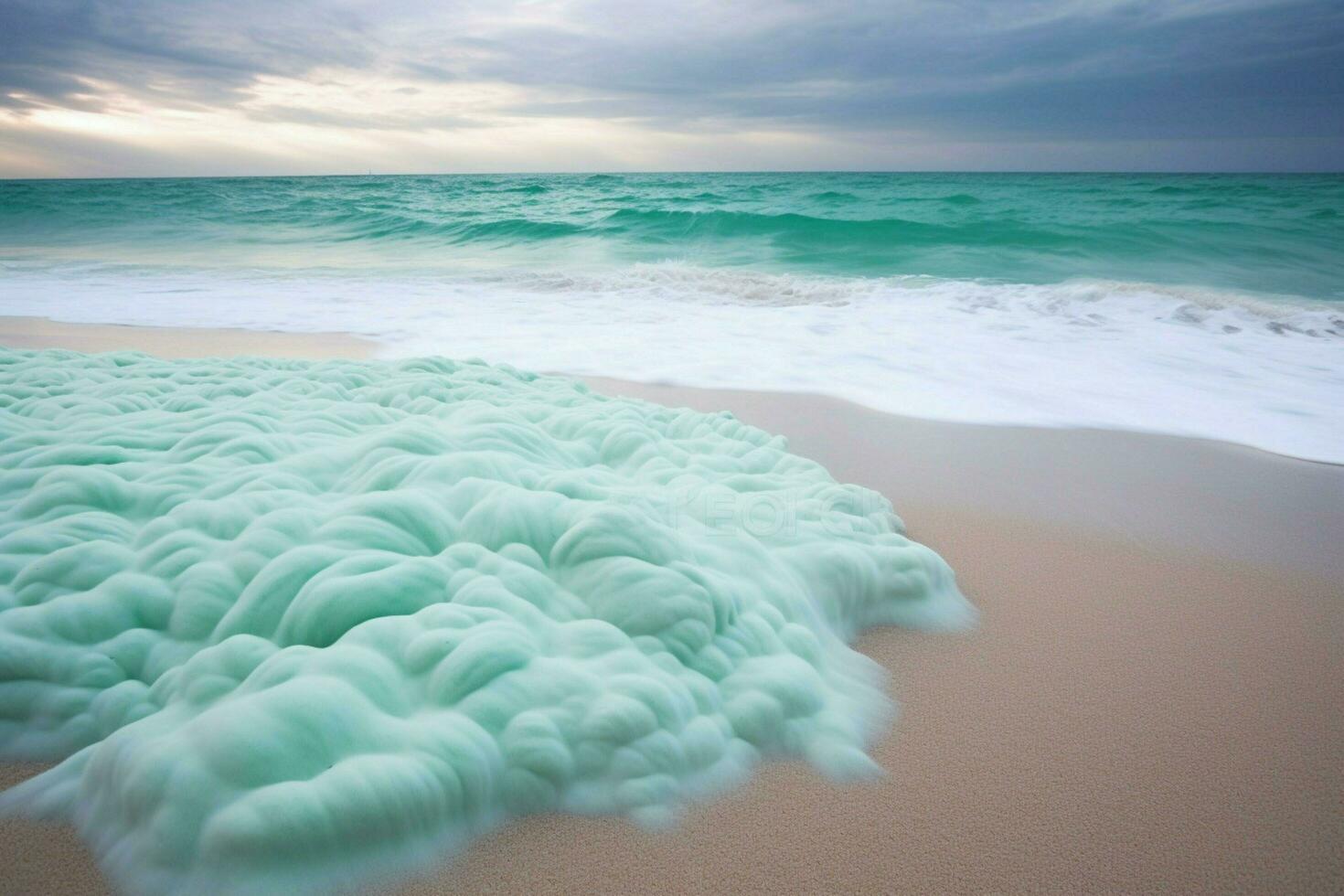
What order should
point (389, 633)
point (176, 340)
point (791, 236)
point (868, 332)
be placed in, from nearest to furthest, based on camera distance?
point (389, 633)
point (176, 340)
point (868, 332)
point (791, 236)

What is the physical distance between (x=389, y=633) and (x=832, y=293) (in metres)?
7.87

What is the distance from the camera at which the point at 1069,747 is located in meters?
1.51

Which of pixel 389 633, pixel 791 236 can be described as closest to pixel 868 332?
pixel 389 633

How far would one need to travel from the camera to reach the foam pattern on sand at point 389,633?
1.17m

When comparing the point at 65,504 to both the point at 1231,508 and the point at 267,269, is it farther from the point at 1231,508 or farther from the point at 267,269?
the point at 267,269

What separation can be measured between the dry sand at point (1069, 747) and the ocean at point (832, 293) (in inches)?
50.6

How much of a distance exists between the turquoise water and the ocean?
0.09 m

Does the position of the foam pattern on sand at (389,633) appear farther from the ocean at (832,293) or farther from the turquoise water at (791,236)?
the turquoise water at (791,236)

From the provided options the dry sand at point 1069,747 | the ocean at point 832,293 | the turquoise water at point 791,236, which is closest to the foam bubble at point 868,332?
the ocean at point 832,293

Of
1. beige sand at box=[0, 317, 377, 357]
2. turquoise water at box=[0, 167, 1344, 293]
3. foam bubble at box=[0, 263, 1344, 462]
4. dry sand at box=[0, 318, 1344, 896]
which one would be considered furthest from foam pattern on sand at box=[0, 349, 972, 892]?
turquoise water at box=[0, 167, 1344, 293]

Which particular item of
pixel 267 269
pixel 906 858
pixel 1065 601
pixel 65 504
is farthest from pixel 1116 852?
pixel 267 269

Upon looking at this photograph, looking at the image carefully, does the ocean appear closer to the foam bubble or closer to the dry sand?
the foam bubble

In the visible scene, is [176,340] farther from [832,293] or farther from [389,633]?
[832,293]

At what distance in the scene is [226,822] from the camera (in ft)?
3.58
